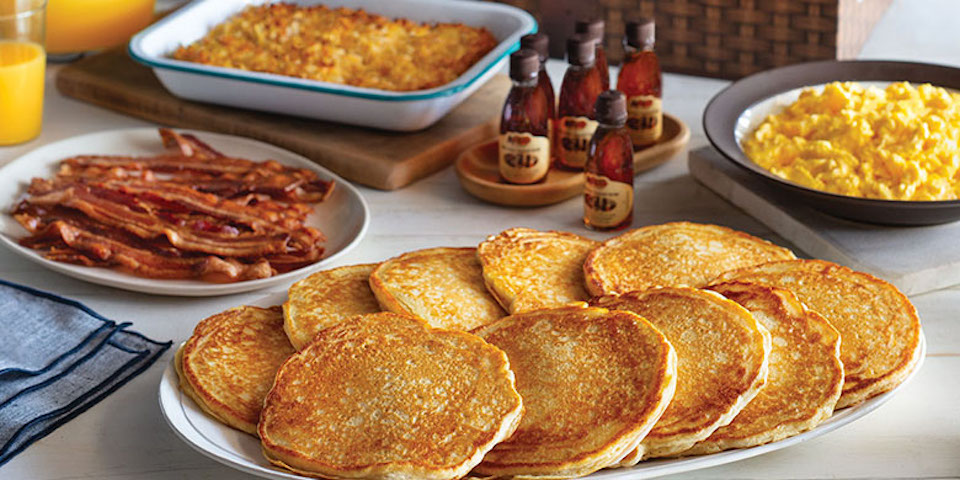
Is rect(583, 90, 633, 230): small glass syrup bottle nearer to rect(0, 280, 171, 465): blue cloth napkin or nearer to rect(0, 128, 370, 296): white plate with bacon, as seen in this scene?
rect(0, 128, 370, 296): white plate with bacon

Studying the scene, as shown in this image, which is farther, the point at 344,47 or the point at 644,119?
the point at 344,47

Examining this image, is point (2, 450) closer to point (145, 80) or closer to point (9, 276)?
point (9, 276)

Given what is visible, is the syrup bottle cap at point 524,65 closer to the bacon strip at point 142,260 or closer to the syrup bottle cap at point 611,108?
the syrup bottle cap at point 611,108

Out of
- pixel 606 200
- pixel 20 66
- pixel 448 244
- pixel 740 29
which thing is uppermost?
pixel 20 66

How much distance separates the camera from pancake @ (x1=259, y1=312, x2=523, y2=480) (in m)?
1.47

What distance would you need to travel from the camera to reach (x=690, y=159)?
263cm

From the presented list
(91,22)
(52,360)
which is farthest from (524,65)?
(91,22)

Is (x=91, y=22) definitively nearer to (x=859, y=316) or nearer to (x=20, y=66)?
(x=20, y=66)

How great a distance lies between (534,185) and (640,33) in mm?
452

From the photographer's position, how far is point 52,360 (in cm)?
193

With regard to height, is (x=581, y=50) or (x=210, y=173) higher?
(x=581, y=50)

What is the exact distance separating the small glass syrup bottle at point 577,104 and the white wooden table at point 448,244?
122 mm

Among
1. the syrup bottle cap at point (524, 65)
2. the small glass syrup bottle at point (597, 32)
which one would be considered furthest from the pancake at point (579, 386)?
the small glass syrup bottle at point (597, 32)

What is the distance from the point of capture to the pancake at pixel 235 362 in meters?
1.64
